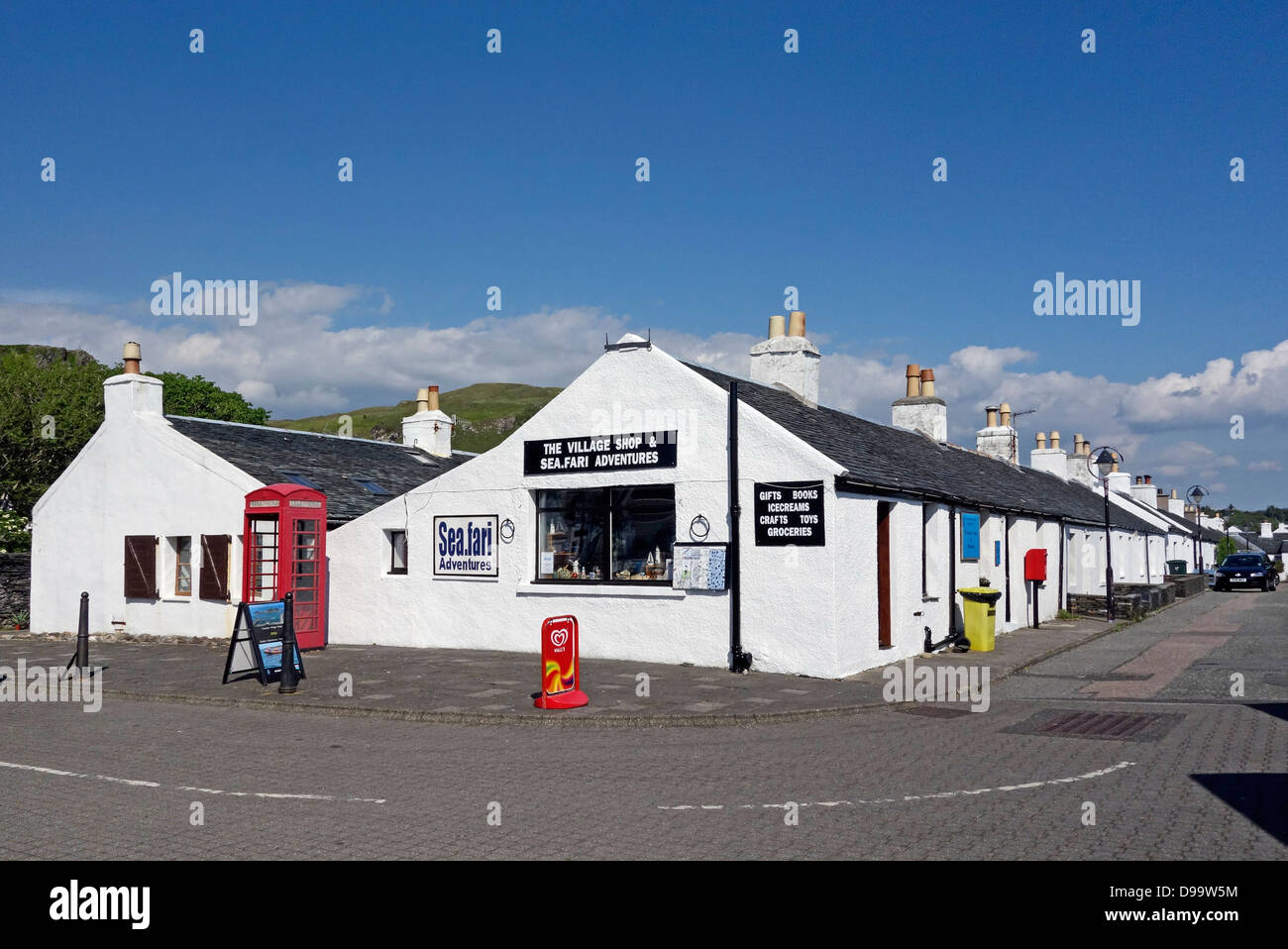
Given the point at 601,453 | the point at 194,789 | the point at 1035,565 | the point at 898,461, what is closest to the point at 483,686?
the point at 601,453

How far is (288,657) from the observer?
47.7ft

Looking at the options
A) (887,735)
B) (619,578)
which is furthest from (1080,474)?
(887,735)

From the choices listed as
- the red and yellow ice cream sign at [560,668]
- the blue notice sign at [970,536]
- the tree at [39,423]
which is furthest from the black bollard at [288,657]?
the tree at [39,423]

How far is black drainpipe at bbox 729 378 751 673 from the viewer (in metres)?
16.7

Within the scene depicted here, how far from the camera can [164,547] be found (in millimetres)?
23109

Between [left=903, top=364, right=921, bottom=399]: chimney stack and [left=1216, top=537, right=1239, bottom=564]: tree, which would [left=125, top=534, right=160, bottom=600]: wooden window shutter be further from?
[left=1216, top=537, right=1239, bottom=564]: tree

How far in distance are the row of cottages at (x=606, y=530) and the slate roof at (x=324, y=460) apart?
125 millimetres

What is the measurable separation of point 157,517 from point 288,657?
10647 millimetres

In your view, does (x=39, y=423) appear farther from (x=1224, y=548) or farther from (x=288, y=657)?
(x=1224, y=548)

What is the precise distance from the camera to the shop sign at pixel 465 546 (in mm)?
19734

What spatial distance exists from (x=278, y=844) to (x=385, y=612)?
1421 centimetres

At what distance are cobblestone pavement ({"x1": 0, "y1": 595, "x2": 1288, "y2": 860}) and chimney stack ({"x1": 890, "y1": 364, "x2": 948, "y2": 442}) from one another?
17441mm

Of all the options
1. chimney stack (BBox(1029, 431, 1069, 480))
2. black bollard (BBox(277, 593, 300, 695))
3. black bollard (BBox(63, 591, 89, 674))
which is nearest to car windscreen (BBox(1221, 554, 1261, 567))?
chimney stack (BBox(1029, 431, 1069, 480))
